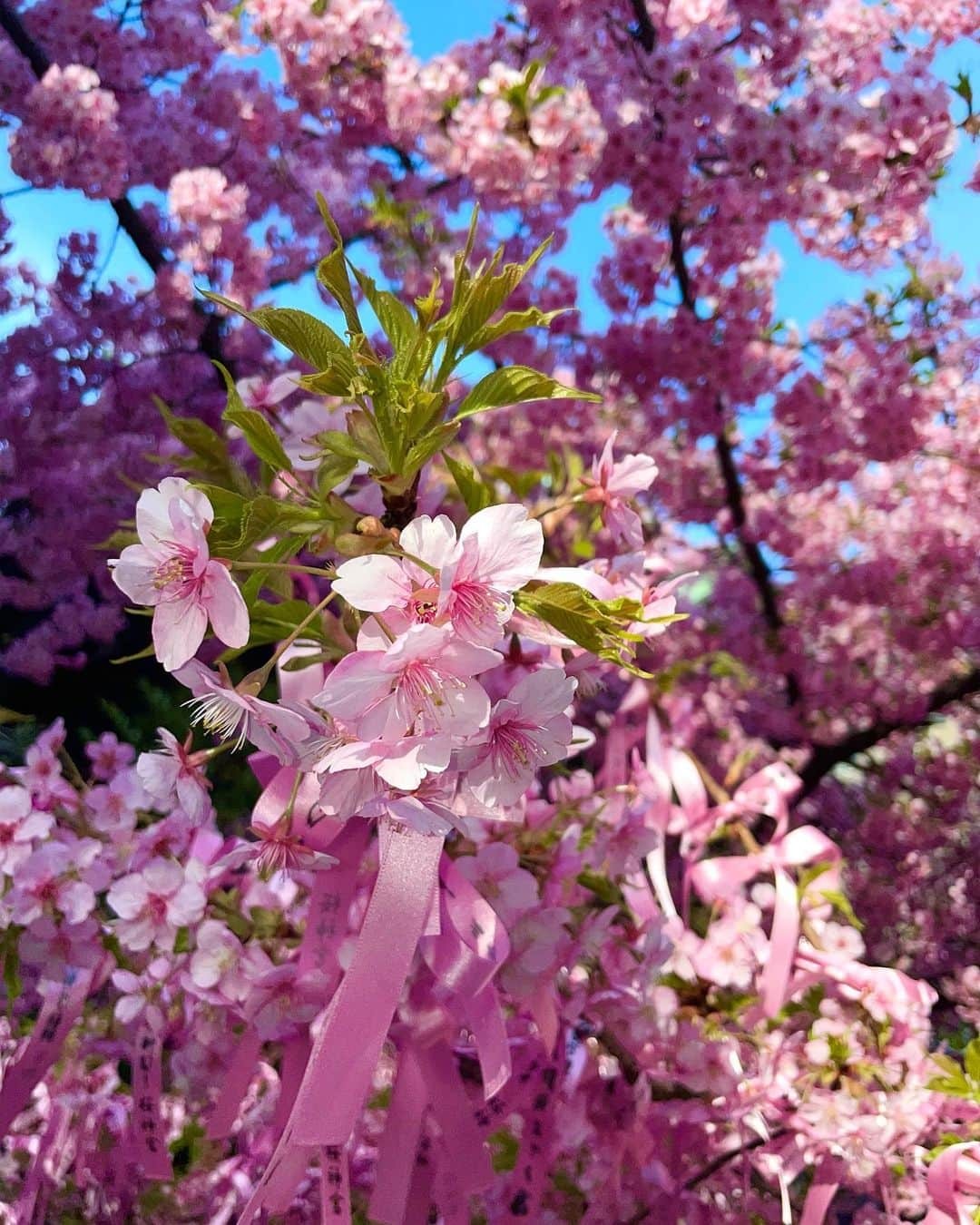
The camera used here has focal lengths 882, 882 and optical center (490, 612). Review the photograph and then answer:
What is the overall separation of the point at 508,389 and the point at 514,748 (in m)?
0.25

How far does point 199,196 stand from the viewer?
1715 mm

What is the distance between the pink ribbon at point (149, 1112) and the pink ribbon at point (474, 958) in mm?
281

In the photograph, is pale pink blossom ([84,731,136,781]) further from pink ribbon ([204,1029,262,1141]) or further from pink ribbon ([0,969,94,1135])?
pink ribbon ([204,1029,262,1141])

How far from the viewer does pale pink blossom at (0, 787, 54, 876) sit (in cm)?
71

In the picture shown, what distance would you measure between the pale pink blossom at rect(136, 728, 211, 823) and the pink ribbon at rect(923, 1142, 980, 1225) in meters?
0.62

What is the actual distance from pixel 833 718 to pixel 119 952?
197cm

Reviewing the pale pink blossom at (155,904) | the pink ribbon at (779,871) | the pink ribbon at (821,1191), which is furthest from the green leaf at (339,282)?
the pink ribbon at (821,1191)

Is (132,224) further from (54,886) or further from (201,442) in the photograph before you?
(54,886)

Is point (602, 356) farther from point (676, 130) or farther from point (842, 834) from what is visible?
point (842, 834)

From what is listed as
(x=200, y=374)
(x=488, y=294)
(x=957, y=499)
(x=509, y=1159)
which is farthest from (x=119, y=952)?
(x=957, y=499)

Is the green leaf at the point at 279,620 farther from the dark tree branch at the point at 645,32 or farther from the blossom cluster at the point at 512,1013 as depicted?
the dark tree branch at the point at 645,32

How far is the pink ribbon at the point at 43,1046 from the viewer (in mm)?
750

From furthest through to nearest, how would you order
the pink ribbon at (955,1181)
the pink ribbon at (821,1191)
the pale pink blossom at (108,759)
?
the pale pink blossom at (108,759) < the pink ribbon at (821,1191) < the pink ribbon at (955,1181)

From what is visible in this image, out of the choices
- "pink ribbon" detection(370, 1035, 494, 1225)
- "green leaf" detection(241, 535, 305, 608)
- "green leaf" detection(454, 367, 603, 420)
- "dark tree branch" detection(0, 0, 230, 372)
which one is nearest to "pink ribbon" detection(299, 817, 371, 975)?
"pink ribbon" detection(370, 1035, 494, 1225)
